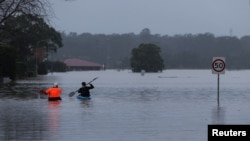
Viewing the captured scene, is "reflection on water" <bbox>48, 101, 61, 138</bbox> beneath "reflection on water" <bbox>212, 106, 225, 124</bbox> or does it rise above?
beneath

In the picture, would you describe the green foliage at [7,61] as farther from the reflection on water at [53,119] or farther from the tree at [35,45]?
the reflection on water at [53,119]

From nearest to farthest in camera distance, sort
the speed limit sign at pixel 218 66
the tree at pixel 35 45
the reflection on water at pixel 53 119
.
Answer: the reflection on water at pixel 53 119, the speed limit sign at pixel 218 66, the tree at pixel 35 45

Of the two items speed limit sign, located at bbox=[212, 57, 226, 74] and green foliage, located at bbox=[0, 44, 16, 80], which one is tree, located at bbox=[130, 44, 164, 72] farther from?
speed limit sign, located at bbox=[212, 57, 226, 74]

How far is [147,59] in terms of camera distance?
168 meters

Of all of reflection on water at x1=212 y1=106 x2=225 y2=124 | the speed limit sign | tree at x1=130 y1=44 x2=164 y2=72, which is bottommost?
reflection on water at x1=212 y1=106 x2=225 y2=124

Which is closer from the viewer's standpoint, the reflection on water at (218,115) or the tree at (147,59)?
the reflection on water at (218,115)

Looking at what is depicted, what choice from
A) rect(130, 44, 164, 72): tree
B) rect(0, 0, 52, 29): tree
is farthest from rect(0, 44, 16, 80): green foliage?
rect(130, 44, 164, 72): tree

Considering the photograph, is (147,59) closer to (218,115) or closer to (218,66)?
(218,66)

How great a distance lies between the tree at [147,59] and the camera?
166m

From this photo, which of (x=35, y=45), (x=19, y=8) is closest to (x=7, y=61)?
(x=19, y=8)

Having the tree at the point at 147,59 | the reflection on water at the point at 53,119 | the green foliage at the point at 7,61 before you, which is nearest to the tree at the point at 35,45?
the green foliage at the point at 7,61

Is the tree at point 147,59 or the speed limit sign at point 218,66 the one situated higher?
the tree at point 147,59

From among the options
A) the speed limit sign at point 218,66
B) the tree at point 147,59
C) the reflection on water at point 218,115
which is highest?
the tree at point 147,59

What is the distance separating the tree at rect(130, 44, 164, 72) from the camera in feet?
544
